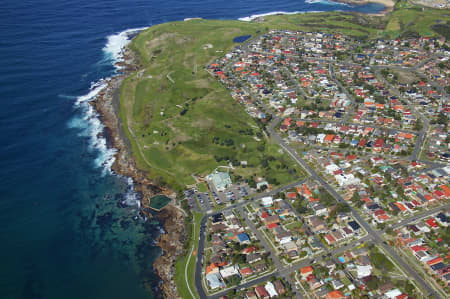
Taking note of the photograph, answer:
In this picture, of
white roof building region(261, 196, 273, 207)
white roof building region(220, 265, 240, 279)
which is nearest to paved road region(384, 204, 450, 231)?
white roof building region(261, 196, 273, 207)

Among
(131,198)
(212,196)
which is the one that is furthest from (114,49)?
(212,196)

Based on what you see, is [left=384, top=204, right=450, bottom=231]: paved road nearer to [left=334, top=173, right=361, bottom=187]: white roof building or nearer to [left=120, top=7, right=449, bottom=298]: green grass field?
[left=334, top=173, right=361, bottom=187]: white roof building

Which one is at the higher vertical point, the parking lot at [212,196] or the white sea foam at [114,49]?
the white sea foam at [114,49]

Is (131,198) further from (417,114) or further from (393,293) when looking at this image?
(417,114)

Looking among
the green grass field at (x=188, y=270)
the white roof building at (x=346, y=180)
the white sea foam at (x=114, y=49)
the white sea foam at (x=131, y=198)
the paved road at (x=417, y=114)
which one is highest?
the white sea foam at (x=114, y=49)

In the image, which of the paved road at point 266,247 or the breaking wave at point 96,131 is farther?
the breaking wave at point 96,131

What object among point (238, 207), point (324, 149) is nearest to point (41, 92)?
point (238, 207)

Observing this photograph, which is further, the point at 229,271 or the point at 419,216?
the point at 419,216

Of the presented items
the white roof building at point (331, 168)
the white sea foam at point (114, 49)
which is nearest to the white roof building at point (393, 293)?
the white roof building at point (331, 168)

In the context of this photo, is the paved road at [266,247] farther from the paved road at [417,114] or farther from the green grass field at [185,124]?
the paved road at [417,114]
